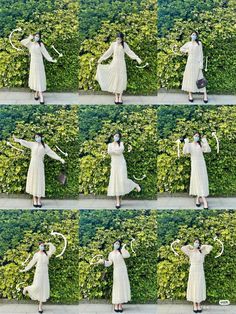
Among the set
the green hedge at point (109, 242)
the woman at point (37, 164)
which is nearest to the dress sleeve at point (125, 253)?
the green hedge at point (109, 242)

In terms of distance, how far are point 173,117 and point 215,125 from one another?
501 mm

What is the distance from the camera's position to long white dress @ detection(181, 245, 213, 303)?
14.4 meters

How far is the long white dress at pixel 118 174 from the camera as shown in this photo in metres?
14.4

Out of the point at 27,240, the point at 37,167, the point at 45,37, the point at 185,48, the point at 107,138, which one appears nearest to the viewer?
A: the point at 37,167

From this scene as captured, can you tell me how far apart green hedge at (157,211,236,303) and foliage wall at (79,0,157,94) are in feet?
5.39

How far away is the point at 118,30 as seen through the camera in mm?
14992

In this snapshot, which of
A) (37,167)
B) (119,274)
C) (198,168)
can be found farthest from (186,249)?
(37,167)

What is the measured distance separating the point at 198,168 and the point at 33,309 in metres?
2.51

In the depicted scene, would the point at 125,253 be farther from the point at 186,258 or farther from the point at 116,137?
the point at 116,137

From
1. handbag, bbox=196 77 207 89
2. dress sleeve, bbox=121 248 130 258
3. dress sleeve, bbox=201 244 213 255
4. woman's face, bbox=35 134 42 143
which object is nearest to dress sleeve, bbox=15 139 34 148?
woman's face, bbox=35 134 42 143

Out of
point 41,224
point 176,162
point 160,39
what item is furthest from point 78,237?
point 160,39

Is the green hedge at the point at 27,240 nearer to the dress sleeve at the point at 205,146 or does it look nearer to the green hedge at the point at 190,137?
the green hedge at the point at 190,137

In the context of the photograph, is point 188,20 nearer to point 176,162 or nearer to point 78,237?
point 176,162

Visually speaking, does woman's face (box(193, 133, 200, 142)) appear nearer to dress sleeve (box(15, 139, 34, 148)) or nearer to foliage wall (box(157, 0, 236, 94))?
foliage wall (box(157, 0, 236, 94))
